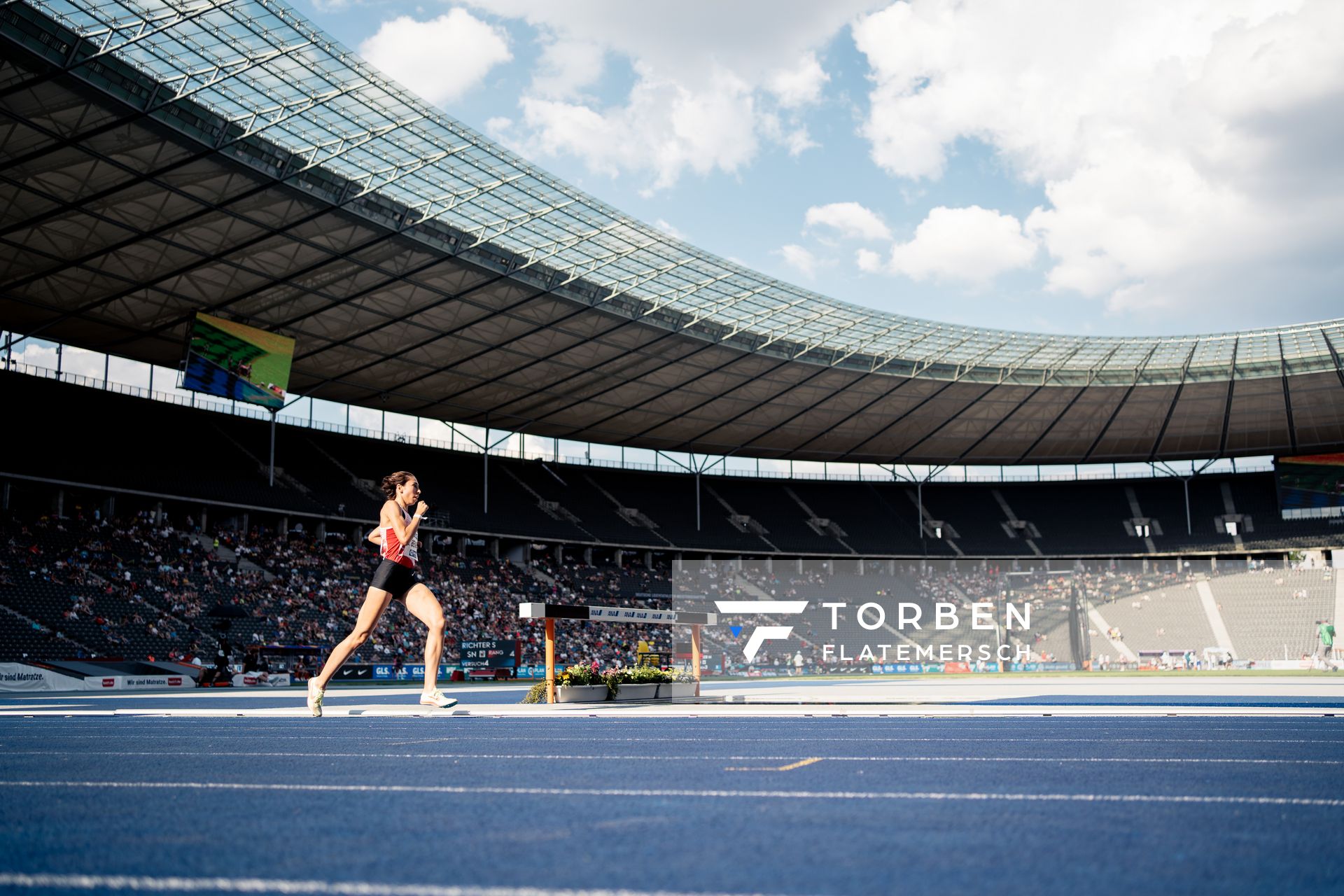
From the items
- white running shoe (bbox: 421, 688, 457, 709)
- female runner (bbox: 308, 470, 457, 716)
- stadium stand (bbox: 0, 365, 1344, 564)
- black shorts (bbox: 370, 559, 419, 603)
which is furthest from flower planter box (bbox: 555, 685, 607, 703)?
stadium stand (bbox: 0, 365, 1344, 564)

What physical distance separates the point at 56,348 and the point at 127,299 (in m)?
8.16

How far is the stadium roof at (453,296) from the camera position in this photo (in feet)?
87.6

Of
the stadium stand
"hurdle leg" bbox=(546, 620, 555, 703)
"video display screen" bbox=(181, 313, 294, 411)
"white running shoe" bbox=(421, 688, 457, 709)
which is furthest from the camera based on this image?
the stadium stand

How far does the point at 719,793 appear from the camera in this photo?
512 centimetres

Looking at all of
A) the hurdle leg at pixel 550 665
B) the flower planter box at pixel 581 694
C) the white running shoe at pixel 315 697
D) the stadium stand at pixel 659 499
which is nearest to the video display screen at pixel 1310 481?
the stadium stand at pixel 659 499

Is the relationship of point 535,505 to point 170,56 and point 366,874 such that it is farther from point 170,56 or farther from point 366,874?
point 366,874

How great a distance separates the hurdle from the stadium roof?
15592mm

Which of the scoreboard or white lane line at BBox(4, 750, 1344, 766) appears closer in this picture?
white lane line at BBox(4, 750, 1344, 766)

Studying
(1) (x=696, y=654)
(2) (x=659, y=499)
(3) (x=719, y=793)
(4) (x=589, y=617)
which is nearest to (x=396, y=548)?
(3) (x=719, y=793)

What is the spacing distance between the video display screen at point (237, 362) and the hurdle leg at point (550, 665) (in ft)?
72.0

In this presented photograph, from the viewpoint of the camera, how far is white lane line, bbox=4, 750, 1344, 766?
663 cm

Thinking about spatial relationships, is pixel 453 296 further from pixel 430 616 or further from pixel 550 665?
pixel 430 616

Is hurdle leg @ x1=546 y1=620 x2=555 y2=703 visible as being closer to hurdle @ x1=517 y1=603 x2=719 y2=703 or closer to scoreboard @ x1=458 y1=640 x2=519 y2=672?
hurdle @ x1=517 y1=603 x2=719 y2=703

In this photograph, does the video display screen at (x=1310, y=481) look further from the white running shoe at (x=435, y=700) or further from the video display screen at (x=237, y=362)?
the white running shoe at (x=435, y=700)
